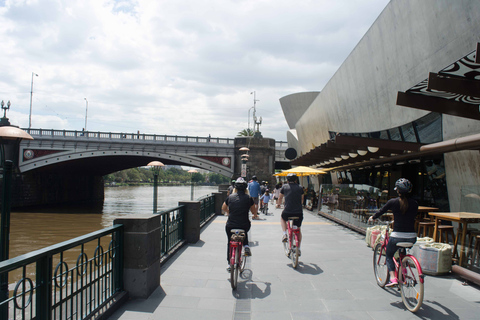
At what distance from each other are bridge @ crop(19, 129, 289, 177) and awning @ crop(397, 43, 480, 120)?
34398 millimetres

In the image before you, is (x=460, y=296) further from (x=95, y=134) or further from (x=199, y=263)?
(x=95, y=134)

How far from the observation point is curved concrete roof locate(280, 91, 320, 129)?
165 feet

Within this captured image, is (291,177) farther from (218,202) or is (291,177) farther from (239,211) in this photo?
(218,202)

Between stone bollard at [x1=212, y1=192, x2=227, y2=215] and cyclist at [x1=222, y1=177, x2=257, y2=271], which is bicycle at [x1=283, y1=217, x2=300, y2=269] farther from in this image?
stone bollard at [x1=212, y1=192, x2=227, y2=215]

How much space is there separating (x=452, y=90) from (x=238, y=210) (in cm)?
373

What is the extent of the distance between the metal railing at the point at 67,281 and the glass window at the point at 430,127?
9.51 metres

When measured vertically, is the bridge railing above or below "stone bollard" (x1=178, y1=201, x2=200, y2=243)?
above

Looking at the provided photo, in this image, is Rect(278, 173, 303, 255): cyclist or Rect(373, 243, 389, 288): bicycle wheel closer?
Rect(373, 243, 389, 288): bicycle wheel

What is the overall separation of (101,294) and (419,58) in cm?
1068

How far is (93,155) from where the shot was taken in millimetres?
37281

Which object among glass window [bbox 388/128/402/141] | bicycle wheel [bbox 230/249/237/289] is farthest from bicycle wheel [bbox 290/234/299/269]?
glass window [bbox 388/128/402/141]

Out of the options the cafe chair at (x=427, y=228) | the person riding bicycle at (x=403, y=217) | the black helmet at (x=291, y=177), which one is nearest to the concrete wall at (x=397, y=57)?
the cafe chair at (x=427, y=228)

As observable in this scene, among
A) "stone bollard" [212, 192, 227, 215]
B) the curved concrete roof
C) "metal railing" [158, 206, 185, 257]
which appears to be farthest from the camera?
the curved concrete roof

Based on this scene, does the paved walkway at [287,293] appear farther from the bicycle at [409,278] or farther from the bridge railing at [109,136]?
the bridge railing at [109,136]
